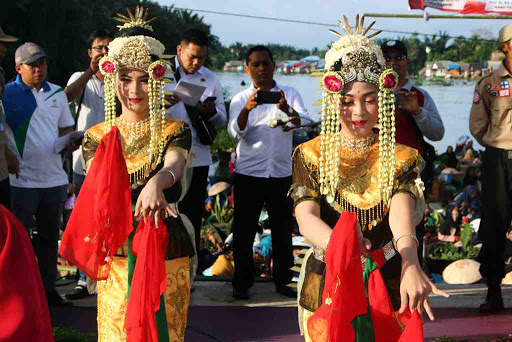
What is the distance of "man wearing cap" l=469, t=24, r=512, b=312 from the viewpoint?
18.9 feet

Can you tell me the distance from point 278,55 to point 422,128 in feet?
29.8

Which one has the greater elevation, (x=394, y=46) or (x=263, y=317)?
(x=394, y=46)

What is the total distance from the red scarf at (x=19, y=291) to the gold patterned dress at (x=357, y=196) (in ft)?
3.56

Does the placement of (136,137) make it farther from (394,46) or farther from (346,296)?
(394,46)

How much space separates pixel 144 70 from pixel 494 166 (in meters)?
3.01

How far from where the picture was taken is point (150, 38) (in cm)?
401

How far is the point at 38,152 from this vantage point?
230 inches

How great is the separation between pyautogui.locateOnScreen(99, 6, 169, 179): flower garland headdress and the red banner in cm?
637

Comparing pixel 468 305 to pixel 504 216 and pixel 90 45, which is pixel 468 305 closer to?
pixel 504 216

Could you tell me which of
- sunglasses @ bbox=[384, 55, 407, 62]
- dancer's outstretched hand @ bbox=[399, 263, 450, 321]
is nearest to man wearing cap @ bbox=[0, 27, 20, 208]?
sunglasses @ bbox=[384, 55, 407, 62]

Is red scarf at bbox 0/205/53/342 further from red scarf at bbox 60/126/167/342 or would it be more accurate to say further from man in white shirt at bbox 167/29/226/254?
Answer: man in white shirt at bbox 167/29/226/254

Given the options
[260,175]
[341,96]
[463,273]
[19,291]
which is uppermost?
[341,96]

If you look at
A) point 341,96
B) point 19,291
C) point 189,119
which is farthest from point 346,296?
point 189,119

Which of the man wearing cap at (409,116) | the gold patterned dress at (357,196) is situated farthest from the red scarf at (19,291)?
the man wearing cap at (409,116)
